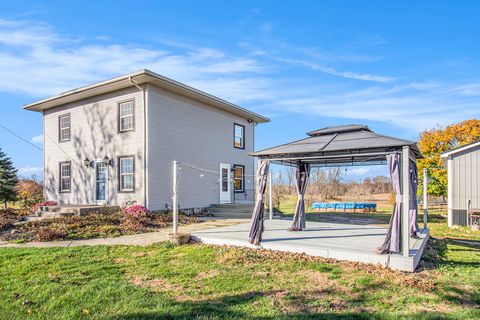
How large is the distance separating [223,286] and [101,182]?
1064 cm

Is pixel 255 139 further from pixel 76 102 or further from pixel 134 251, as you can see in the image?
pixel 134 251

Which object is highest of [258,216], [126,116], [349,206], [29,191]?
[126,116]

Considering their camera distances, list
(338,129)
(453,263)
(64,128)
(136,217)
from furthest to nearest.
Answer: (64,128)
(136,217)
(338,129)
(453,263)

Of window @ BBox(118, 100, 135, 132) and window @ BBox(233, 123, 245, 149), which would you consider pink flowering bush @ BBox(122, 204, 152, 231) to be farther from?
window @ BBox(233, 123, 245, 149)

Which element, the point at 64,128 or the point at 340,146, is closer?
the point at 340,146

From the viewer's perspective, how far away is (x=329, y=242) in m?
7.07

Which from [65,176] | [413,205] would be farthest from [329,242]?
[65,176]

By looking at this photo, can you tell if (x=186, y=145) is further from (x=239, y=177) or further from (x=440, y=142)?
(x=440, y=142)

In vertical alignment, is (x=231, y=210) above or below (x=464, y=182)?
below

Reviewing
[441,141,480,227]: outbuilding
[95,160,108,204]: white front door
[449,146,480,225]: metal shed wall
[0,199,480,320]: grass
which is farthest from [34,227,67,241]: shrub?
[449,146,480,225]: metal shed wall

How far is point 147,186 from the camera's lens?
1185 cm

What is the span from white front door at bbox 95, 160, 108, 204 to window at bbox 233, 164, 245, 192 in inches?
243

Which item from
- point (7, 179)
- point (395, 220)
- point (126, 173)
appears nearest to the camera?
point (395, 220)

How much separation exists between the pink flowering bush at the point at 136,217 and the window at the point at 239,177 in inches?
221
